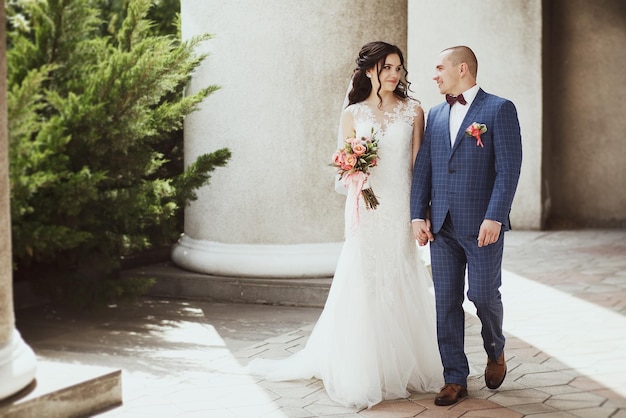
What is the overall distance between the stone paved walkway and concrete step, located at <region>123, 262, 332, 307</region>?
149mm

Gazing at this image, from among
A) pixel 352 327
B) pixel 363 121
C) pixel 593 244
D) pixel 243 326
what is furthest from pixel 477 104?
pixel 593 244

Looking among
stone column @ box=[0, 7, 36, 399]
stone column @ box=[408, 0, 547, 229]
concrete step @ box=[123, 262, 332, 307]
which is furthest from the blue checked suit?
stone column @ box=[408, 0, 547, 229]

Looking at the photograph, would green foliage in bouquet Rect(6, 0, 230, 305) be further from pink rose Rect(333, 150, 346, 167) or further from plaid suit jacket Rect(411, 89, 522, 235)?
plaid suit jacket Rect(411, 89, 522, 235)

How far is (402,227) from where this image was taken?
5.22 metres

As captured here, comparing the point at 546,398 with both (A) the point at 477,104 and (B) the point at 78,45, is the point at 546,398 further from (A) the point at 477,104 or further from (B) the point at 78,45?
(B) the point at 78,45

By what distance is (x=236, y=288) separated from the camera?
7.81 m

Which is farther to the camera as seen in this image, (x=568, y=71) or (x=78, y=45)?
(x=568, y=71)

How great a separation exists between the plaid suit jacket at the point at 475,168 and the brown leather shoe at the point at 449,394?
0.82 meters

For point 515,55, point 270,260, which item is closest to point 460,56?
point 270,260

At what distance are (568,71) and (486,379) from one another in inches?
353

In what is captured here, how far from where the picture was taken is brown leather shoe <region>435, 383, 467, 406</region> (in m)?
4.77

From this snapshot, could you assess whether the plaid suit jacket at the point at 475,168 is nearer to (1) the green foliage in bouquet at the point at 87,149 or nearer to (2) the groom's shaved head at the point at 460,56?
(2) the groom's shaved head at the point at 460,56

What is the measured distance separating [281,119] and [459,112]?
3094 mm

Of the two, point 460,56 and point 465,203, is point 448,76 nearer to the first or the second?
point 460,56
